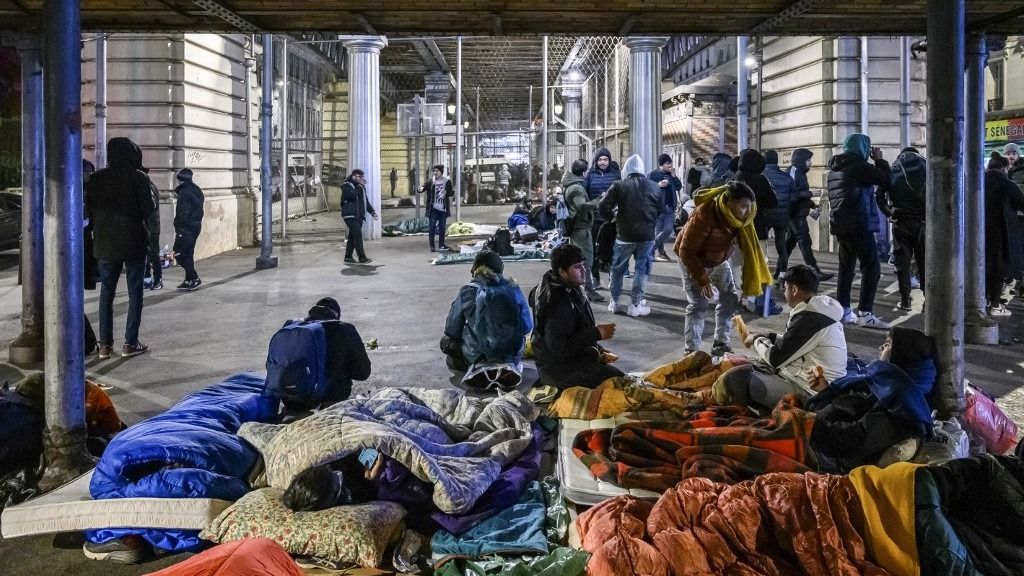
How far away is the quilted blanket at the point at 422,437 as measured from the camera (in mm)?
3930

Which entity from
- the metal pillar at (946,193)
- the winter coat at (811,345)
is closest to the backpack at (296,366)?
the winter coat at (811,345)

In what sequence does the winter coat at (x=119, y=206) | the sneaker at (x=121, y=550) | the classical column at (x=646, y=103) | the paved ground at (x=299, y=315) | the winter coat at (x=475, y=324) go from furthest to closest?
1. the classical column at (x=646, y=103)
2. the winter coat at (x=119, y=206)
3. the winter coat at (x=475, y=324)
4. the paved ground at (x=299, y=315)
5. the sneaker at (x=121, y=550)

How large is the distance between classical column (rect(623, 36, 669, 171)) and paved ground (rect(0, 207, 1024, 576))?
14.5 ft

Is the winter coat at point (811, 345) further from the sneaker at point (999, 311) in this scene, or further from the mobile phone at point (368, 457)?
the sneaker at point (999, 311)

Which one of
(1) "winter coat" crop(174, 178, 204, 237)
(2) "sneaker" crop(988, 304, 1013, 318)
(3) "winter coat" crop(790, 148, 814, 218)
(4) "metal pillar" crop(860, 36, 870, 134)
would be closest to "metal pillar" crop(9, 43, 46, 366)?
(1) "winter coat" crop(174, 178, 204, 237)

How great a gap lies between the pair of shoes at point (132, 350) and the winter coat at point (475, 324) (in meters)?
3.14

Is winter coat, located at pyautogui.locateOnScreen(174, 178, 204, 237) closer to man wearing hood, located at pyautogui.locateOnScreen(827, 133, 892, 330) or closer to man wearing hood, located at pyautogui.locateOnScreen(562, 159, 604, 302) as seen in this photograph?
man wearing hood, located at pyautogui.locateOnScreen(562, 159, 604, 302)

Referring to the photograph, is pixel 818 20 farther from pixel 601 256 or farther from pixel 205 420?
pixel 205 420

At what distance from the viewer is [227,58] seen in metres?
16.6

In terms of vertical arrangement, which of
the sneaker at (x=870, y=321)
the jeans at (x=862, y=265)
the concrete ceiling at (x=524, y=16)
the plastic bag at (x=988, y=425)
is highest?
the concrete ceiling at (x=524, y=16)

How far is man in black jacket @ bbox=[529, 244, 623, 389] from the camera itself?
19.0ft

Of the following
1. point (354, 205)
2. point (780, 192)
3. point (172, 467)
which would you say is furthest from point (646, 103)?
point (172, 467)

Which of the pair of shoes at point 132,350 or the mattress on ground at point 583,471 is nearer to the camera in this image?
the mattress on ground at point 583,471

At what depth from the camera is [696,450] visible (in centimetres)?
425
